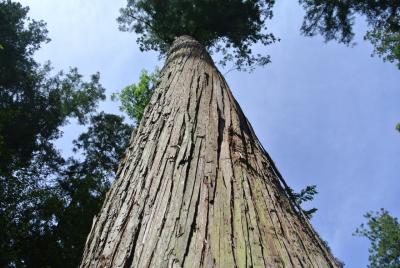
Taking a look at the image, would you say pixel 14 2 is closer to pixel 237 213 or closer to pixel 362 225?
pixel 237 213

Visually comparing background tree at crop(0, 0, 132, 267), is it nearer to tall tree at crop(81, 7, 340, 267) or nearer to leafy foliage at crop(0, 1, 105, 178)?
leafy foliage at crop(0, 1, 105, 178)

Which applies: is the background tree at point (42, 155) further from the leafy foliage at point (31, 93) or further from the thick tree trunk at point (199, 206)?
the thick tree trunk at point (199, 206)

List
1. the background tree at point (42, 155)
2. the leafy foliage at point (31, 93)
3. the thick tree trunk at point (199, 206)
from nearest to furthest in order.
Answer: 1. the thick tree trunk at point (199, 206)
2. the background tree at point (42, 155)
3. the leafy foliage at point (31, 93)

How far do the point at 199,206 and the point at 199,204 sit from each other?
20 millimetres

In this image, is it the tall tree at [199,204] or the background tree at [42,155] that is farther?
the background tree at [42,155]

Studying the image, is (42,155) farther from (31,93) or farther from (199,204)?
(199,204)

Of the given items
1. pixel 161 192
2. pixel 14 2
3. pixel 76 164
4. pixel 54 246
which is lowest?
pixel 161 192

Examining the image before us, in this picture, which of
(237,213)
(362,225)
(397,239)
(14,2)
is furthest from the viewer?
(362,225)

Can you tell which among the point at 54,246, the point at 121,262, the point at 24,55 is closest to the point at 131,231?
the point at 121,262

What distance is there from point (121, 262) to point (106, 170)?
1216 cm

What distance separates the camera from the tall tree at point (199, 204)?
164cm

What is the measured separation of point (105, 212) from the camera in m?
2.41

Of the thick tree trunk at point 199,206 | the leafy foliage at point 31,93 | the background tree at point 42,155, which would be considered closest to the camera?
the thick tree trunk at point 199,206

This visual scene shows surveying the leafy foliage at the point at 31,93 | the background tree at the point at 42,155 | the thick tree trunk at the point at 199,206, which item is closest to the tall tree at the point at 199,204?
the thick tree trunk at the point at 199,206
